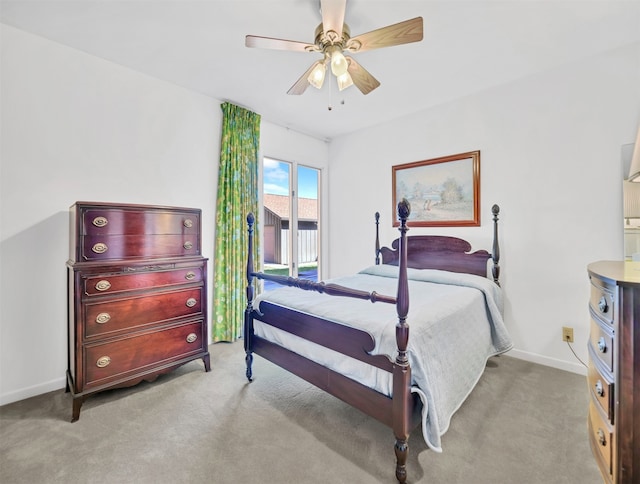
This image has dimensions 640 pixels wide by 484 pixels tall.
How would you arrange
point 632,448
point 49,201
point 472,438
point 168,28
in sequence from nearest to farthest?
point 632,448, point 472,438, point 168,28, point 49,201

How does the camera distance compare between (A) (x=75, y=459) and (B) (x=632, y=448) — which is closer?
(B) (x=632, y=448)

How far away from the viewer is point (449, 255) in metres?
3.39

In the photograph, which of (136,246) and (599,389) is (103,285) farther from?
(599,389)

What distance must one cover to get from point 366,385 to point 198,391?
1501mm

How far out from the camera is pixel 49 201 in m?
2.40

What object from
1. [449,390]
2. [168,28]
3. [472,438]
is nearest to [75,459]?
[449,390]

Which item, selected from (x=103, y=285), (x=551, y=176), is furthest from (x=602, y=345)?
(x=103, y=285)

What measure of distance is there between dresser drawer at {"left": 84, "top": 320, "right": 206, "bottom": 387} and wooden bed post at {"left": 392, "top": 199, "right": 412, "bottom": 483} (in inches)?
75.0

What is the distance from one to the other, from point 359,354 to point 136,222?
1983mm

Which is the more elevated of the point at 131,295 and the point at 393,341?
the point at 131,295

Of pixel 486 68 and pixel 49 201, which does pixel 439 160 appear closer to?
pixel 486 68

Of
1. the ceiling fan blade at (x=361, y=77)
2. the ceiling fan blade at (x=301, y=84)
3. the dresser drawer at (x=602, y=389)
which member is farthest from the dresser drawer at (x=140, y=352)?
the dresser drawer at (x=602, y=389)

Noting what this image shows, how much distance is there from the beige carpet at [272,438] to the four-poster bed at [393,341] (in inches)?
9.9

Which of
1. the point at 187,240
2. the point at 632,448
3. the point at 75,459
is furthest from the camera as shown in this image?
the point at 187,240
